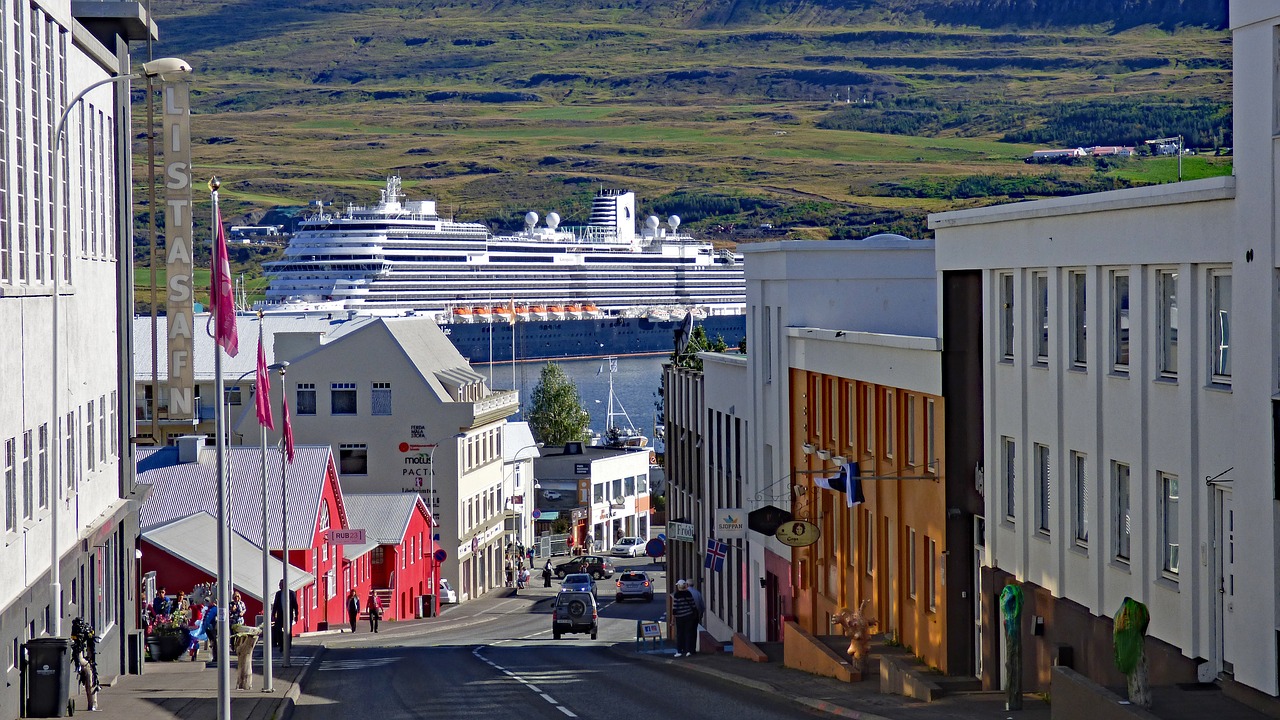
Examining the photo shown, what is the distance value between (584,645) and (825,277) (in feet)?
37.1

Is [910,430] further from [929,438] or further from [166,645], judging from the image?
[166,645]

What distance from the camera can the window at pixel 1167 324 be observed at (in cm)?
1527

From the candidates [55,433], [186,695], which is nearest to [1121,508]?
[55,433]

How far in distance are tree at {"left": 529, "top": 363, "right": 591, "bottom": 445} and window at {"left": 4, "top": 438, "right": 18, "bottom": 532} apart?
81648 millimetres

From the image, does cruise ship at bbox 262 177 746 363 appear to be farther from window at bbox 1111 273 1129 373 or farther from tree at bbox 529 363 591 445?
window at bbox 1111 273 1129 373

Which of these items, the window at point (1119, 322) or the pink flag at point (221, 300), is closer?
the window at point (1119, 322)

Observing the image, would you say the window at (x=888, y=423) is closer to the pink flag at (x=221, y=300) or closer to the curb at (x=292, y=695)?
the curb at (x=292, y=695)

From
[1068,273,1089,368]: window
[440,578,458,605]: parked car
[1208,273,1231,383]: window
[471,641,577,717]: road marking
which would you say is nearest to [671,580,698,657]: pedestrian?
[471,641,577,717]: road marking

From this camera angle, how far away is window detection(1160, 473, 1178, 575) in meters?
15.2

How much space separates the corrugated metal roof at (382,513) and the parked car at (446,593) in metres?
6.91

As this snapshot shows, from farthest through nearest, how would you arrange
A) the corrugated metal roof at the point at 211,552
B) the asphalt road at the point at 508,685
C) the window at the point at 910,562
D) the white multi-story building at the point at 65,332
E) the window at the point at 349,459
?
the window at the point at 349,459 < the corrugated metal roof at the point at 211,552 < the window at the point at 910,562 < the asphalt road at the point at 508,685 < the white multi-story building at the point at 65,332

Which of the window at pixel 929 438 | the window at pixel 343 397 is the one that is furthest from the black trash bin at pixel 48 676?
the window at pixel 343 397

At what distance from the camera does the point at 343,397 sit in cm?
5706

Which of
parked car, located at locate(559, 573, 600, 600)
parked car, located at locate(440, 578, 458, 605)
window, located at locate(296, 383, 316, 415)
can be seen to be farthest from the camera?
parked car, located at locate(440, 578, 458, 605)
